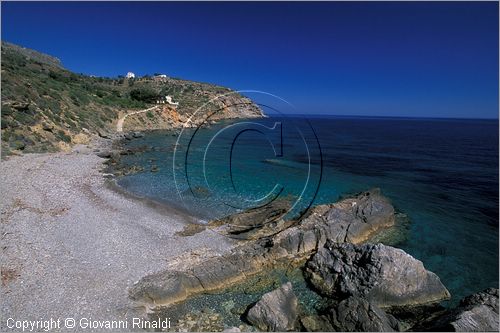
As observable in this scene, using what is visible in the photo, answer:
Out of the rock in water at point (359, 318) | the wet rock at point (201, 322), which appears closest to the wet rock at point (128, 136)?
the wet rock at point (201, 322)

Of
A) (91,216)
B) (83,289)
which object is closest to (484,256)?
(83,289)

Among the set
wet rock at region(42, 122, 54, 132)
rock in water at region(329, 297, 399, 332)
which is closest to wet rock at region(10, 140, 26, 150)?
wet rock at region(42, 122, 54, 132)

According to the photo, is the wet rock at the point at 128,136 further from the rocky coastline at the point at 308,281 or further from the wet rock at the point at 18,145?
the rocky coastline at the point at 308,281

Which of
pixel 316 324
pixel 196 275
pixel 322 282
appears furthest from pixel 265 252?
pixel 316 324

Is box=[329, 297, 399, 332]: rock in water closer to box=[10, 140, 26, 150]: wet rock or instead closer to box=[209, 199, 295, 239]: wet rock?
box=[209, 199, 295, 239]: wet rock

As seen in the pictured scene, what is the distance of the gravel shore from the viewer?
11.9 meters

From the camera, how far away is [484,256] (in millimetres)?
A: 18578

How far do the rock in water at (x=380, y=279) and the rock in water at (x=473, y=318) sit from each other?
1665mm

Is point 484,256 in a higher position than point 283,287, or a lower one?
lower

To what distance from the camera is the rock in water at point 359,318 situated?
11.2 metres

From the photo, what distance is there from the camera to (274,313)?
1181 cm

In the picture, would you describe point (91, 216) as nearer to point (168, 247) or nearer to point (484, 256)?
point (168, 247)

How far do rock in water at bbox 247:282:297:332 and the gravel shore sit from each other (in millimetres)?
4559

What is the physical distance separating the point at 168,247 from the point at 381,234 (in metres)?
12.9
